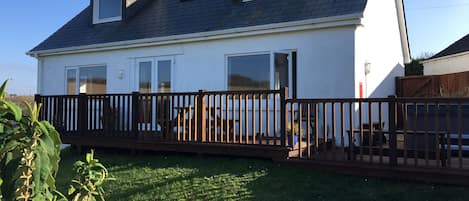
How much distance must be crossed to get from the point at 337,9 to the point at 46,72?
9.44 meters

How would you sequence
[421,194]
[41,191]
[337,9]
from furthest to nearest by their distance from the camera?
[337,9] → [421,194] → [41,191]

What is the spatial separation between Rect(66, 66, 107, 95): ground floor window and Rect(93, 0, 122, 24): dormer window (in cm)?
173

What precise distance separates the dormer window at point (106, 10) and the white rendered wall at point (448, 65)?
44.8 feet

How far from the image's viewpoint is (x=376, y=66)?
10547 millimetres

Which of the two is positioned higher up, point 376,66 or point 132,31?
point 132,31

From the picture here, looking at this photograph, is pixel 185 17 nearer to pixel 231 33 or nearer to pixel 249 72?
pixel 231 33

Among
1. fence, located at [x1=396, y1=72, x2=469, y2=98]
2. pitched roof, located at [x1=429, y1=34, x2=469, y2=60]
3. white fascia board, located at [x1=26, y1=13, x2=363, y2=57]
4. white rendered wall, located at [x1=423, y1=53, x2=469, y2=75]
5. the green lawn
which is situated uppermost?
pitched roof, located at [x1=429, y1=34, x2=469, y2=60]

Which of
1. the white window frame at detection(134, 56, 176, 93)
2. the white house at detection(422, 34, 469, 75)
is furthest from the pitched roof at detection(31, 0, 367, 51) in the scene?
the white house at detection(422, 34, 469, 75)

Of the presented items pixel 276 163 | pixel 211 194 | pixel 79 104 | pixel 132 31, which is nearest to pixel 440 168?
pixel 276 163

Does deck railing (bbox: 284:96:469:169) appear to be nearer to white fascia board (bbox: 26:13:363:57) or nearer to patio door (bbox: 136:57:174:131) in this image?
white fascia board (bbox: 26:13:363:57)

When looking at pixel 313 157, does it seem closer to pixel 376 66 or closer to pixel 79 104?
pixel 376 66

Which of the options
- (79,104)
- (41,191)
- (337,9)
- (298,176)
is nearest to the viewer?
(41,191)

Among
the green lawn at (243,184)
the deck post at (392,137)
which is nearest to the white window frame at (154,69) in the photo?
the green lawn at (243,184)

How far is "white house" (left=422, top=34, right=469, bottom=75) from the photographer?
17.8m
